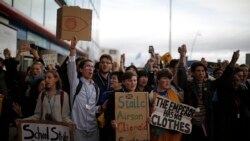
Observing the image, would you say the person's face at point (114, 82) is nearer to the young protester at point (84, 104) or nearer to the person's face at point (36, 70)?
the young protester at point (84, 104)

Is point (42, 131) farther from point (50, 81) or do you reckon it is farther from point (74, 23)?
point (74, 23)

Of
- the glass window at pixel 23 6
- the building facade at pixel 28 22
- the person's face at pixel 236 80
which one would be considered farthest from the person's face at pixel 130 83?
the glass window at pixel 23 6

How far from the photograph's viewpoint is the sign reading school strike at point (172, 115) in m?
5.16

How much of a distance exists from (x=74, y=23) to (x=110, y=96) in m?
2.12

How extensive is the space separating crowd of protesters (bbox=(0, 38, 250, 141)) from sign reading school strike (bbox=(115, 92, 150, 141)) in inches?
3.7

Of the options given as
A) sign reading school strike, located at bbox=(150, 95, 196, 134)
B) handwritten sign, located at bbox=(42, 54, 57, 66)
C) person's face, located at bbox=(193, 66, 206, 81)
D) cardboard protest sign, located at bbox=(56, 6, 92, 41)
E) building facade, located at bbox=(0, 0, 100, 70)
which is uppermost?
building facade, located at bbox=(0, 0, 100, 70)

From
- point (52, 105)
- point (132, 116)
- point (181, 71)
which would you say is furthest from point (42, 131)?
point (181, 71)

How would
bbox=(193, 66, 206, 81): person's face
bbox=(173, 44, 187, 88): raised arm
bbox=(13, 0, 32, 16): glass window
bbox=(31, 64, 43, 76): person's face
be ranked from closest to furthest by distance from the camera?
bbox=(193, 66, 206, 81): person's face → bbox=(173, 44, 187, 88): raised arm → bbox=(31, 64, 43, 76): person's face → bbox=(13, 0, 32, 16): glass window

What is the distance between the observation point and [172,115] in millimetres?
5305

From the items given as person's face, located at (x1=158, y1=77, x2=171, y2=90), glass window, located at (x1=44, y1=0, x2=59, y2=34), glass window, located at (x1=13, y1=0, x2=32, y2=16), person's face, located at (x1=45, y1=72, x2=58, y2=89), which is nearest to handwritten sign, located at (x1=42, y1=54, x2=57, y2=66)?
person's face, located at (x1=45, y1=72, x2=58, y2=89)

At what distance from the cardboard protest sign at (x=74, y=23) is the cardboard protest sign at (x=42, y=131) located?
2160 millimetres

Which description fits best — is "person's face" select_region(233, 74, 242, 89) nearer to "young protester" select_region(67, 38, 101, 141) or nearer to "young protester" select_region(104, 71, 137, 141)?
"young protester" select_region(104, 71, 137, 141)

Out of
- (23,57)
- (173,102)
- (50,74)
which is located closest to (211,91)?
(173,102)

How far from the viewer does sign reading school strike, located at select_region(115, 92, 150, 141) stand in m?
4.93
